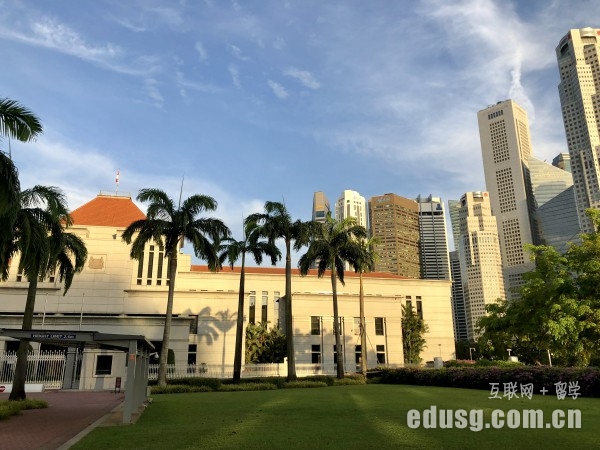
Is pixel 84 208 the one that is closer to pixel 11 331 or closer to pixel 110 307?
pixel 110 307

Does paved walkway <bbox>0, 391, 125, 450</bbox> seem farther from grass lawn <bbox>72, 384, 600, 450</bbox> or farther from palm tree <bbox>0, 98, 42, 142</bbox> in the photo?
palm tree <bbox>0, 98, 42, 142</bbox>

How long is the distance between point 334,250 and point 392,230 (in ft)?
363

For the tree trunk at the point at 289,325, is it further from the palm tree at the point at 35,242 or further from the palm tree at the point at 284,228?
the palm tree at the point at 35,242

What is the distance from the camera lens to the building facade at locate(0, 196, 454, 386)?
138ft

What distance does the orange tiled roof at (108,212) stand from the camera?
53.0 metres

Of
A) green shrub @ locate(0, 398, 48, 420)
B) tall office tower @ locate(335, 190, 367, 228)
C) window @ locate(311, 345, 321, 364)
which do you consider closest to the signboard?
green shrub @ locate(0, 398, 48, 420)

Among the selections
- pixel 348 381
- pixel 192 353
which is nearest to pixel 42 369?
pixel 192 353

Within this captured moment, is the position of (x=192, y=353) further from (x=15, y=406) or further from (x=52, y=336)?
(x=52, y=336)

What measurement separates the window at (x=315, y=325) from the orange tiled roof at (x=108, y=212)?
23989 millimetres

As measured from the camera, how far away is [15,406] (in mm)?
17172

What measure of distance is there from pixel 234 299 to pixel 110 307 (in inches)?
502

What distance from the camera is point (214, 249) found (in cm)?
3238

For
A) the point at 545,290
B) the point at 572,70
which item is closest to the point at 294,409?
the point at 545,290

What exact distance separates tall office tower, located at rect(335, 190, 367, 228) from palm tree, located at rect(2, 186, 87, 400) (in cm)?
15666
